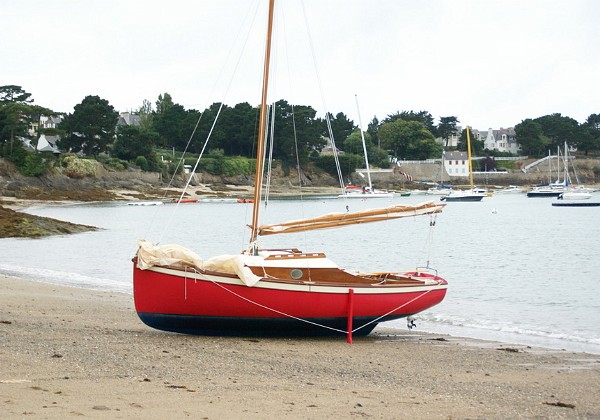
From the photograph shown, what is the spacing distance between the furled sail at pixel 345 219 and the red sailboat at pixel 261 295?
27 centimetres

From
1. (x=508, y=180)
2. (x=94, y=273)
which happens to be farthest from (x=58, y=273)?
(x=508, y=180)

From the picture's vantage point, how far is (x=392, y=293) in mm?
14852

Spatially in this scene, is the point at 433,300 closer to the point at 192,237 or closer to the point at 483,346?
the point at 483,346

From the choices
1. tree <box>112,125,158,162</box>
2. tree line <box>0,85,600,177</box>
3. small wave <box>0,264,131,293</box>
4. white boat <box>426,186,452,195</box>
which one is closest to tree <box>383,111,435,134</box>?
tree line <box>0,85,600,177</box>

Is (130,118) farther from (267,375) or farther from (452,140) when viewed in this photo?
(267,375)

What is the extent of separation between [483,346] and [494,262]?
21426mm

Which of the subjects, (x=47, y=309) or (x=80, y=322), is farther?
(x=47, y=309)

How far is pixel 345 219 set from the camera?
51.5 ft

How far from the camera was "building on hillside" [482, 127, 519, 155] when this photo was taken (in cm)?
18925

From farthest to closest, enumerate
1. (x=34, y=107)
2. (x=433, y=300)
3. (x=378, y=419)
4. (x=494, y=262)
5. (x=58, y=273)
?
(x=34, y=107) < (x=494, y=262) < (x=58, y=273) < (x=433, y=300) < (x=378, y=419)

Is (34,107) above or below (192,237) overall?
above

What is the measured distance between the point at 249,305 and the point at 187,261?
1.31 metres

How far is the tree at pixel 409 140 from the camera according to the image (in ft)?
508

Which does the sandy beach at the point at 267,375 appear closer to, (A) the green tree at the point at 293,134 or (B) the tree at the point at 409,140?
(A) the green tree at the point at 293,134
